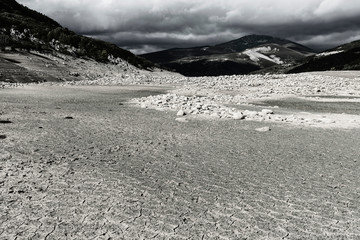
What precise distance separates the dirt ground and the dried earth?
0.09 ft

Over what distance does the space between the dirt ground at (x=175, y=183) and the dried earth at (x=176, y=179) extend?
28 millimetres

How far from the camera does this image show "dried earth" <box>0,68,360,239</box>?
591 cm

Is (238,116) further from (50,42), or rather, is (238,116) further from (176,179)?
(50,42)

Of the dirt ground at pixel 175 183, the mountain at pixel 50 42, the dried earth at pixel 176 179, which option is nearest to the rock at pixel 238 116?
the dried earth at pixel 176 179

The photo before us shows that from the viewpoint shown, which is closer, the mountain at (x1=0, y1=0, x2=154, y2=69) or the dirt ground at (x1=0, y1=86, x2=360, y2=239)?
the dirt ground at (x1=0, y1=86, x2=360, y2=239)

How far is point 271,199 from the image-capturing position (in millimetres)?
7109

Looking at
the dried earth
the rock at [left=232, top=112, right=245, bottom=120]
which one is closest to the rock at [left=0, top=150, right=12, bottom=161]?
the dried earth

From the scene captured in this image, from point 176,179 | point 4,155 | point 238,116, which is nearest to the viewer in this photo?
point 176,179

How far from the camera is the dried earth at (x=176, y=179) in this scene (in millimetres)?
5910

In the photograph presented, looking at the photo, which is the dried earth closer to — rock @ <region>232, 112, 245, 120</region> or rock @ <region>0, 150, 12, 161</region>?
rock @ <region>0, 150, 12, 161</region>

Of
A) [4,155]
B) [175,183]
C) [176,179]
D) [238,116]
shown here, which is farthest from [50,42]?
[175,183]

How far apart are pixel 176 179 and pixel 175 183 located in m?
0.28

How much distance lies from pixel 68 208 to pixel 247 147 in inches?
271

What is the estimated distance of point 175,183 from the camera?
7.92m
